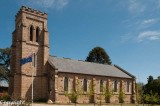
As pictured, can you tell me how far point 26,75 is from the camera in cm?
5531

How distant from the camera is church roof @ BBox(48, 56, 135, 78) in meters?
58.7

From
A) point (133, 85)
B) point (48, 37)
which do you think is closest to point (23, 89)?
point (48, 37)

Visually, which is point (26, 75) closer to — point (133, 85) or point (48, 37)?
point (48, 37)

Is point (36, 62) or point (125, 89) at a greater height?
point (36, 62)

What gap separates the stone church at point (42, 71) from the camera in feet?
180

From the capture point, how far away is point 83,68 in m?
63.5

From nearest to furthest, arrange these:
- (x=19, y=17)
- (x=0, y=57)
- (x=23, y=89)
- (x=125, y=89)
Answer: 1. (x=23, y=89)
2. (x=19, y=17)
3. (x=125, y=89)
4. (x=0, y=57)

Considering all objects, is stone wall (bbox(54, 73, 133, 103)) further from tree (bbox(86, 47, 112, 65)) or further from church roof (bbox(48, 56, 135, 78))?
tree (bbox(86, 47, 112, 65))

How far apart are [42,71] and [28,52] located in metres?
4.92

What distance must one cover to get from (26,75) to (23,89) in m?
2.85

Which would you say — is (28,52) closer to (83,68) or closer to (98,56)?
(83,68)

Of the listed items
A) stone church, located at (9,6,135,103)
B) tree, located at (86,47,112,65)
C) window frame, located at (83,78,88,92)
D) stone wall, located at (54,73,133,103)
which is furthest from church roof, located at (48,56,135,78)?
tree, located at (86,47,112,65)

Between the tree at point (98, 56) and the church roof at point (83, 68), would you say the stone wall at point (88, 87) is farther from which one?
the tree at point (98, 56)

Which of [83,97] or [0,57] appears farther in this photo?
[0,57]
